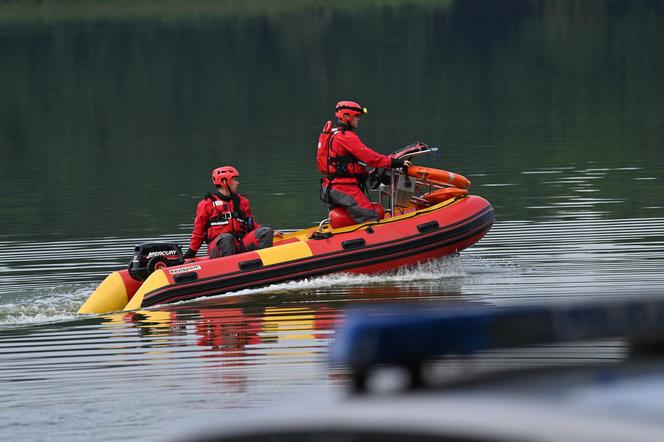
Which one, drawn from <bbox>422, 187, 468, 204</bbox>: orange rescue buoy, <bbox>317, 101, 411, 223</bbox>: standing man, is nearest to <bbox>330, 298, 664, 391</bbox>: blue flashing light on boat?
<bbox>317, 101, 411, 223</bbox>: standing man

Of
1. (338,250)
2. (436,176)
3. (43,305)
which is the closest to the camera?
(43,305)

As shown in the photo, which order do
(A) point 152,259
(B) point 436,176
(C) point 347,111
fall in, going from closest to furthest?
(A) point 152,259 < (C) point 347,111 < (B) point 436,176


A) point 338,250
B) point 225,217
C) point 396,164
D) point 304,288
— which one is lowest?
point 304,288

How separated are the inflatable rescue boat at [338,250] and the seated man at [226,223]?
18 cm

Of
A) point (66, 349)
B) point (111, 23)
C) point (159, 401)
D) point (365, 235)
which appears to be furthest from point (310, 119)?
point (111, 23)

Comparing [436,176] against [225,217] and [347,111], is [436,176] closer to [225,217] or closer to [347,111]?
[347,111]

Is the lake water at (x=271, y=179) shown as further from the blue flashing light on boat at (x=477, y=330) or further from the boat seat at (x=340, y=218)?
the boat seat at (x=340, y=218)

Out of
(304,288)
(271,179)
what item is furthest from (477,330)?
(271,179)

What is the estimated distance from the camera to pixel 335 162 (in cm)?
1488

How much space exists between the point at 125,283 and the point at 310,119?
2183cm

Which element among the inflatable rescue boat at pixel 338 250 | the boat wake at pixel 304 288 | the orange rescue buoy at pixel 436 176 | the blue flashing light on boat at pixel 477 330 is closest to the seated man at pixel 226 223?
the inflatable rescue boat at pixel 338 250

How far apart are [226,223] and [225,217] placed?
0.08 meters

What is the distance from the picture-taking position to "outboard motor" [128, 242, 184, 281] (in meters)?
13.9

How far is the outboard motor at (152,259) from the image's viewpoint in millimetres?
13891
